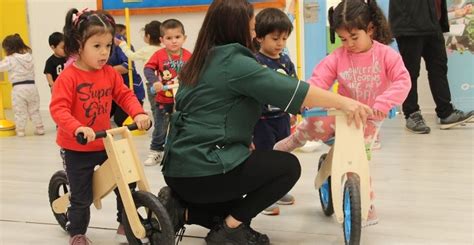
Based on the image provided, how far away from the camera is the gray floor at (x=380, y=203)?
2305mm

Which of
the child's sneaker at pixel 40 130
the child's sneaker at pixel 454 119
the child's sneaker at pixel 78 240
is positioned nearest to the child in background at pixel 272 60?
the child's sneaker at pixel 78 240

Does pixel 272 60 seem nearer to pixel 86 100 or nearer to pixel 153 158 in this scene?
pixel 86 100

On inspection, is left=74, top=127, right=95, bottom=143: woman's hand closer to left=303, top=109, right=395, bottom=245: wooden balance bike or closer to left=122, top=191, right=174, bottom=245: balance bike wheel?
left=122, top=191, right=174, bottom=245: balance bike wheel

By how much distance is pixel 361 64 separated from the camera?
222cm

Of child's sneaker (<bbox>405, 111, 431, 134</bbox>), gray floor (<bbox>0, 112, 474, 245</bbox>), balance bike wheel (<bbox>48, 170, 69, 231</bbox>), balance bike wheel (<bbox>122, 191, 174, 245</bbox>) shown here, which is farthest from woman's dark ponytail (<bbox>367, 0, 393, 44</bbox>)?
child's sneaker (<bbox>405, 111, 431, 134</bbox>)

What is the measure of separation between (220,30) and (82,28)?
0.54 metres

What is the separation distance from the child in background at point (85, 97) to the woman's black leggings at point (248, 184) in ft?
1.03

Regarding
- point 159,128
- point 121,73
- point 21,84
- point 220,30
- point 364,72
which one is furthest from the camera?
point 21,84

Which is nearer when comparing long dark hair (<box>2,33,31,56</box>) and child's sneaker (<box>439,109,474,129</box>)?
child's sneaker (<box>439,109,474,129</box>)

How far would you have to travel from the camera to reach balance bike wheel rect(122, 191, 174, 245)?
1.89m

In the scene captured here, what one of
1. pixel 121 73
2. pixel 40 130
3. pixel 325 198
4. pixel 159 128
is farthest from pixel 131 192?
pixel 40 130

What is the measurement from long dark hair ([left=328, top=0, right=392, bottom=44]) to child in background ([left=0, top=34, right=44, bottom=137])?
3598mm

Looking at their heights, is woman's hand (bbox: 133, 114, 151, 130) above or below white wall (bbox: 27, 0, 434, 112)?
below

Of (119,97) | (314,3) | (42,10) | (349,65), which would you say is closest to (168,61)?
(119,97)
